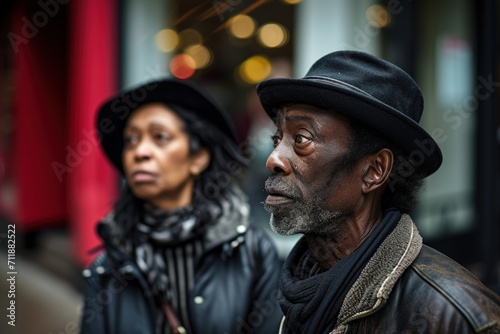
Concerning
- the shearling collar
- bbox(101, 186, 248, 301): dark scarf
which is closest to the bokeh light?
bbox(101, 186, 248, 301): dark scarf

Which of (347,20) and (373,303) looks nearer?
(373,303)

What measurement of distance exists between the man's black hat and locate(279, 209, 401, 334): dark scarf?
23 cm

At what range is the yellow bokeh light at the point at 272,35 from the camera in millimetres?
6466

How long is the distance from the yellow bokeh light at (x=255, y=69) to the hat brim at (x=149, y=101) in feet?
13.2

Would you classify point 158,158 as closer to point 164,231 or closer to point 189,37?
point 164,231

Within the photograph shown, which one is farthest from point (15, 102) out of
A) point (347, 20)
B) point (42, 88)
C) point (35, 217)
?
point (347, 20)

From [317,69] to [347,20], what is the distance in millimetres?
3958

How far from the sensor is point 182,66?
751 cm

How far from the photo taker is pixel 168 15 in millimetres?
7059

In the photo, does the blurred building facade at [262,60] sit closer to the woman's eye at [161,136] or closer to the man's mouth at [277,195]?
the woman's eye at [161,136]

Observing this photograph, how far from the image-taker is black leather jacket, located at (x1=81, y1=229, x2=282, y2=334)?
2707 millimetres

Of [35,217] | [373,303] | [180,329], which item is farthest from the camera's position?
[35,217]

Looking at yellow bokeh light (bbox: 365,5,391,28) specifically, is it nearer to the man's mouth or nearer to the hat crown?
the hat crown

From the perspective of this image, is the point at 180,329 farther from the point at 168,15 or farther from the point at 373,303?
the point at 168,15
